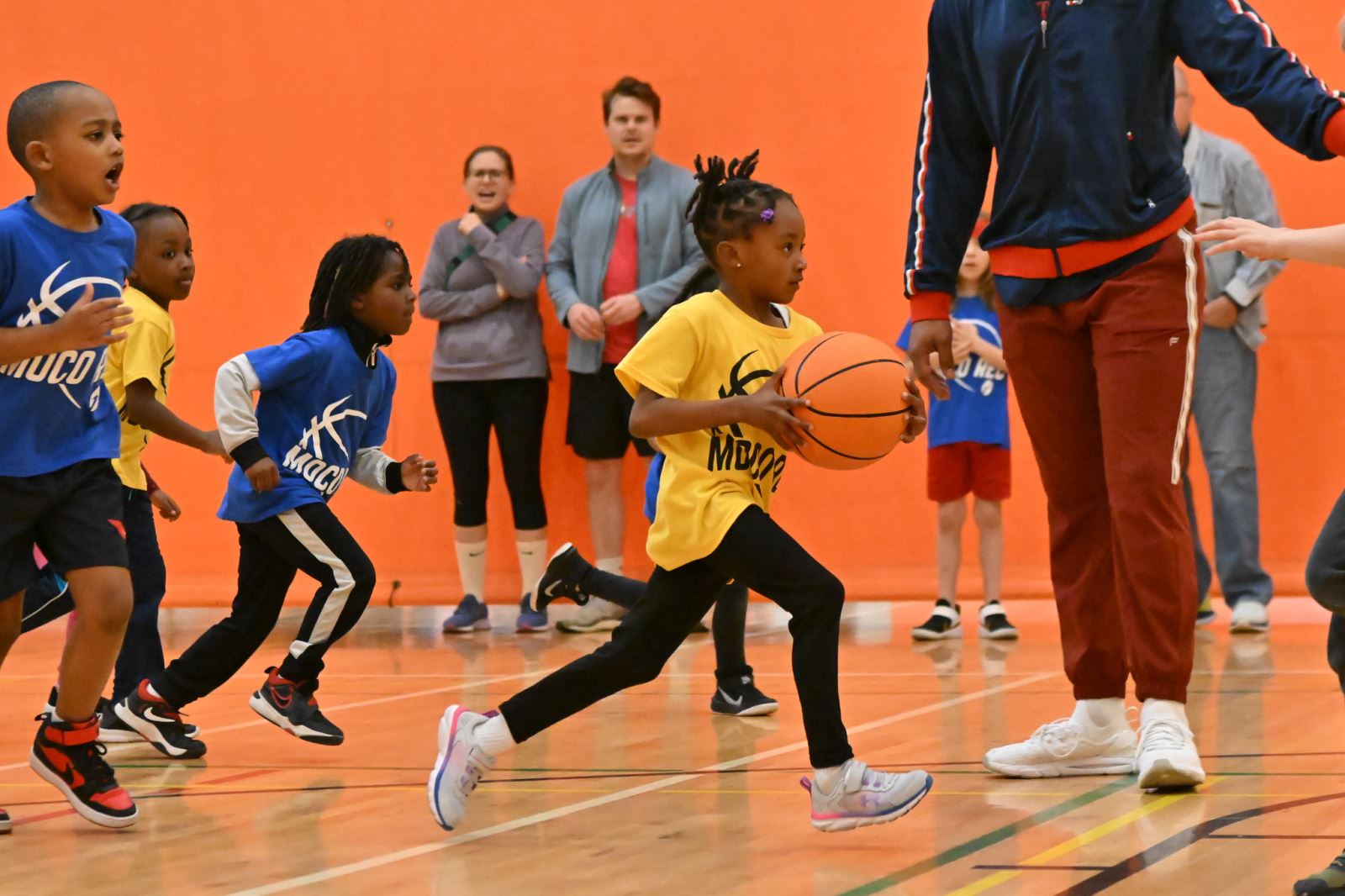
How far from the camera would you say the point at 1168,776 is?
3275 millimetres

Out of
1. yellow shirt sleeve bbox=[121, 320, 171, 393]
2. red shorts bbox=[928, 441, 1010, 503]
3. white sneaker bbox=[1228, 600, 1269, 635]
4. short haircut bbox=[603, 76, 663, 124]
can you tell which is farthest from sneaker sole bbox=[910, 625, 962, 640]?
yellow shirt sleeve bbox=[121, 320, 171, 393]

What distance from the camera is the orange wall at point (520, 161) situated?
7.18 metres

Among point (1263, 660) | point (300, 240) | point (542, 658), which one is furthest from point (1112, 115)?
point (300, 240)

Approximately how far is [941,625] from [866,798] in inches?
145

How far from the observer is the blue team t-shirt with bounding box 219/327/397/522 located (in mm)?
4395

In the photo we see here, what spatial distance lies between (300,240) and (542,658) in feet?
10.3

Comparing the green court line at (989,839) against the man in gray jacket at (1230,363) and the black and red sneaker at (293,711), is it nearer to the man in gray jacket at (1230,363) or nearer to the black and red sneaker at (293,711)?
the black and red sneaker at (293,711)

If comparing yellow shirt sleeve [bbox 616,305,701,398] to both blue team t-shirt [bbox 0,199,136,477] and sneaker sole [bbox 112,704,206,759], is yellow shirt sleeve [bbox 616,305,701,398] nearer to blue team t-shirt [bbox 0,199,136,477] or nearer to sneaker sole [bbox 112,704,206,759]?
blue team t-shirt [bbox 0,199,136,477]

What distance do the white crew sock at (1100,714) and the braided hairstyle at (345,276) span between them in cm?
206

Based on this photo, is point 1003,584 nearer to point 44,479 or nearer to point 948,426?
point 948,426

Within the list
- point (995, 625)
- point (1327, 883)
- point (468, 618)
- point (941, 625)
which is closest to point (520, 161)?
point (468, 618)

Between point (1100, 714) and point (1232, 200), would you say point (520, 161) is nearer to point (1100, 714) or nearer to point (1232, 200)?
point (1232, 200)

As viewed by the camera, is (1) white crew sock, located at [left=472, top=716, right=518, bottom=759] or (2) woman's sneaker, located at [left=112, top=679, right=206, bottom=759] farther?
(2) woman's sneaker, located at [left=112, top=679, right=206, bottom=759]

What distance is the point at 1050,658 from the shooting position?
582 cm
